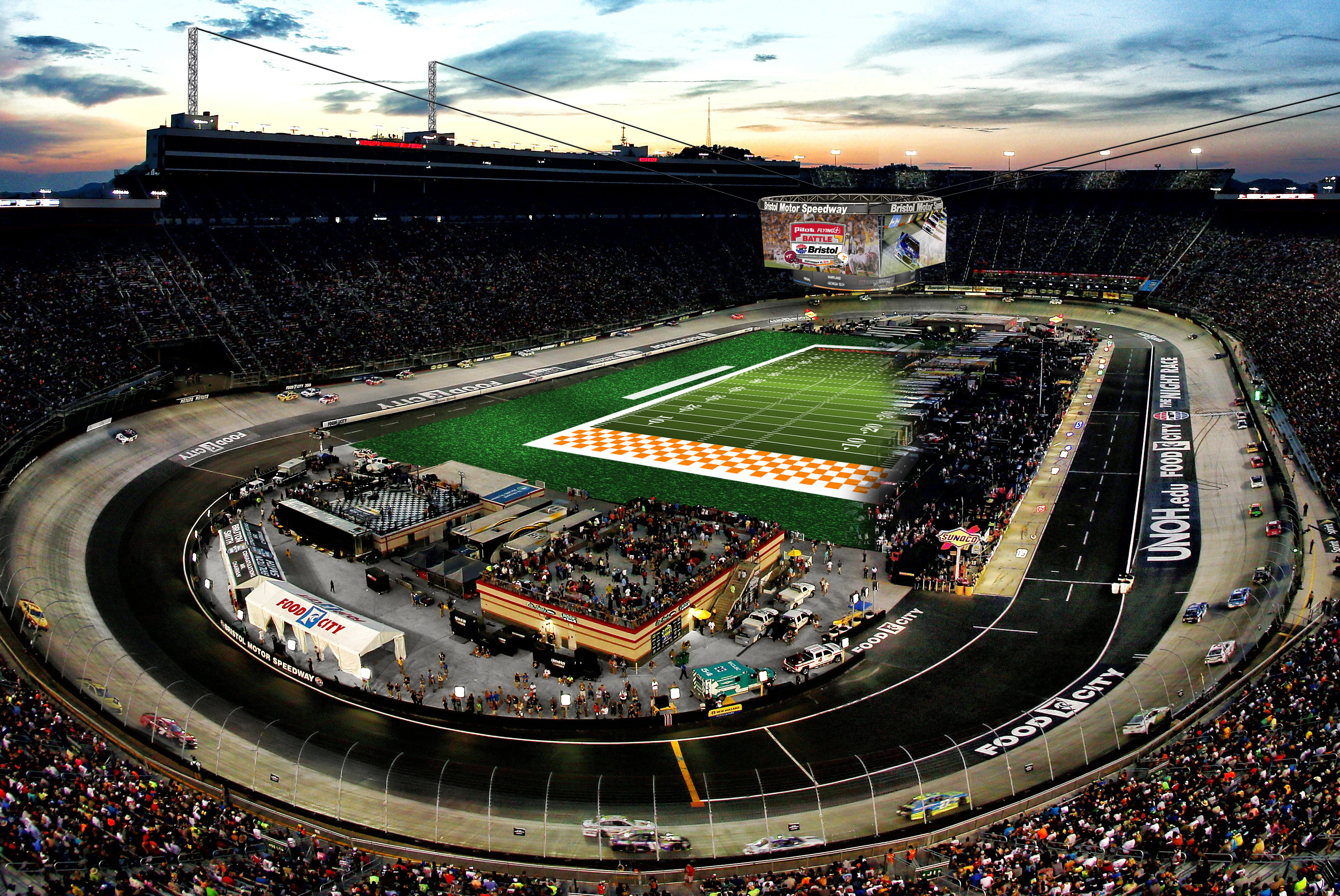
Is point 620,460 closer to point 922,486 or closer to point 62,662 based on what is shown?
point 922,486

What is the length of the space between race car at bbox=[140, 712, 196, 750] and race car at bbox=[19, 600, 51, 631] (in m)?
6.03

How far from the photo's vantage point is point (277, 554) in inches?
1335

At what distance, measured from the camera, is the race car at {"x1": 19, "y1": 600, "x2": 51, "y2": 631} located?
85.8 ft

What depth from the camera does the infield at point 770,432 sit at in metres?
43.0

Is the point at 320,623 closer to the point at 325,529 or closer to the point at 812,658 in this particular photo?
the point at 325,529

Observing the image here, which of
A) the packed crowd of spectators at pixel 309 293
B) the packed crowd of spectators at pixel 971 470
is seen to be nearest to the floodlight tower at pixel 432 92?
the packed crowd of spectators at pixel 309 293

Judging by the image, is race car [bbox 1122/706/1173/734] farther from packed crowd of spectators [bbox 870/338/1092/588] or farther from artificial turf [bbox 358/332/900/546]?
artificial turf [bbox 358/332/900/546]

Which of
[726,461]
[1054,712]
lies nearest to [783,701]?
[1054,712]

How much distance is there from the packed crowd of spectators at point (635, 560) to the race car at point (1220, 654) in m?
12.8

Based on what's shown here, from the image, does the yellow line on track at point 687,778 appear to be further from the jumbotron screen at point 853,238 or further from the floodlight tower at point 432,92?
the floodlight tower at point 432,92

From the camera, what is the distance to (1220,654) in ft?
81.0

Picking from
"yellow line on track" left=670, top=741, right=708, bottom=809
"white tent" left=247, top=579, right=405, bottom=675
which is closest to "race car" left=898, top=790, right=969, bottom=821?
"yellow line on track" left=670, top=741, right=708, bottom=809

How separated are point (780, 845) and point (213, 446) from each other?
1470 inches

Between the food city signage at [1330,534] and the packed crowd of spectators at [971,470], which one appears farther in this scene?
the packed crowd of spectators at [971,470]
